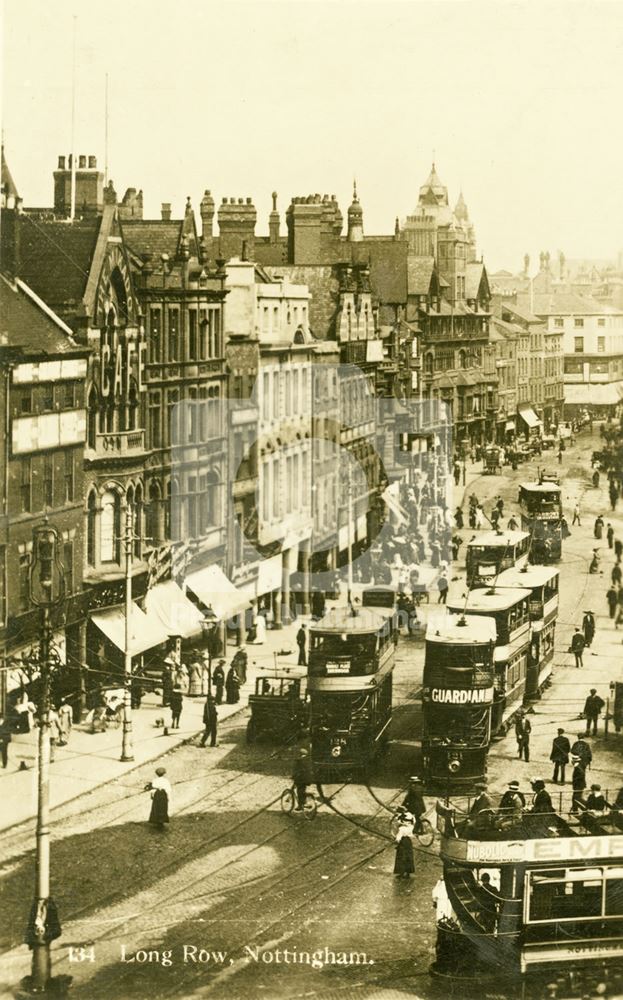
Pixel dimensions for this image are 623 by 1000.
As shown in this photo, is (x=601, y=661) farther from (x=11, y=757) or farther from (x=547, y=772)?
(x=11, y=757)

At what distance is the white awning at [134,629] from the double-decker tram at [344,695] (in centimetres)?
792

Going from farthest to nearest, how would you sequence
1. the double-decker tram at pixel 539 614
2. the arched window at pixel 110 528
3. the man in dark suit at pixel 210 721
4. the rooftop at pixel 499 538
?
1. the rooftop at pixel 499 538
2. the arched window at pixel 110 528
3. the double-decker tram at pixel 539 614
4. the man in dark suit at pixel 210 721

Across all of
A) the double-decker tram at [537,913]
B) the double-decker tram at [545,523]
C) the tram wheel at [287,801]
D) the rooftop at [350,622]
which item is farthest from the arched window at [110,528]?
the double-decker tram at [537,913]

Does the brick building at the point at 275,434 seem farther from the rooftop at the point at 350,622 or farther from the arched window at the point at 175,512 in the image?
the rooftop at the point at 350,622

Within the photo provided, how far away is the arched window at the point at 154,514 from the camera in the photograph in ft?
146

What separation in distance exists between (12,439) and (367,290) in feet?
104

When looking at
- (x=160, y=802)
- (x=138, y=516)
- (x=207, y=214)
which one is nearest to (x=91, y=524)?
(x=138, y=516)

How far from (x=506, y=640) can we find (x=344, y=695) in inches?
222

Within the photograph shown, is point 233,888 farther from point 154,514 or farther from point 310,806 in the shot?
point 154,514

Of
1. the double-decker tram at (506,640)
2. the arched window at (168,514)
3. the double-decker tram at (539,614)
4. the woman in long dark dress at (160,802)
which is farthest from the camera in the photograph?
the arched window at (168,514)

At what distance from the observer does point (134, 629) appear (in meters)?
42.0

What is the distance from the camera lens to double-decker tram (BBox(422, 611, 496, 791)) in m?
33.5

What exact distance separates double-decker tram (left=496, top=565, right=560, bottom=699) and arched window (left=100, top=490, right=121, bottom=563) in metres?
11.0

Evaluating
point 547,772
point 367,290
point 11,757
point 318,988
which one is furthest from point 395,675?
point 367,290
